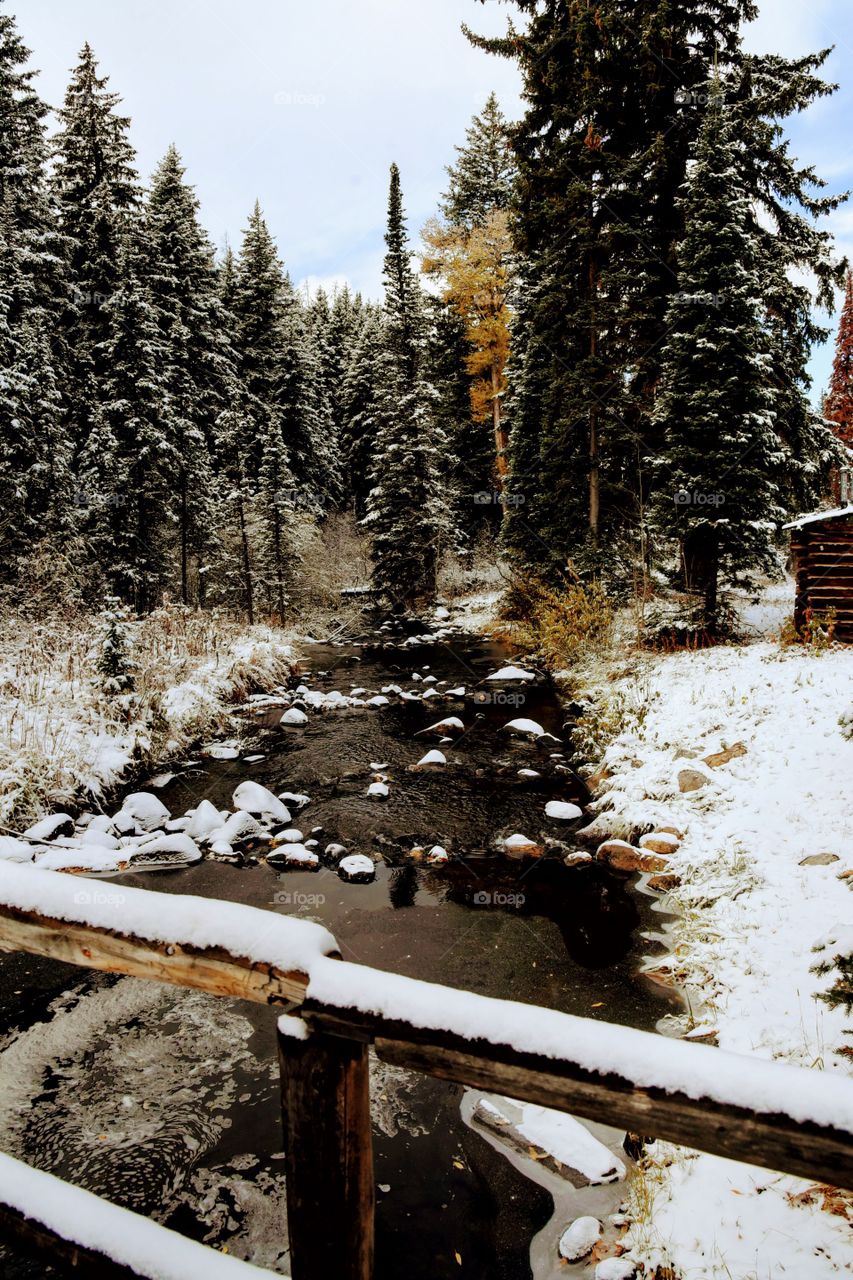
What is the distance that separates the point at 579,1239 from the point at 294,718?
33.9 feet

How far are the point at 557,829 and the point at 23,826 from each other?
6.45m

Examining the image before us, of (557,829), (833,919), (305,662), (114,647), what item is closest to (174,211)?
(305,662)

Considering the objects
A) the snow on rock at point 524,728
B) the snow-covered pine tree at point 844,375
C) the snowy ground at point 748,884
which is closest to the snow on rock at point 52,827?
the snowy ground at point 748,884

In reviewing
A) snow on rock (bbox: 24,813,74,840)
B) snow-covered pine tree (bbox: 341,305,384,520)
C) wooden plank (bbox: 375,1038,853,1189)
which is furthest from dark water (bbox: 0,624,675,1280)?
snow-covered pine tree (bbox: 341,305,384,520)

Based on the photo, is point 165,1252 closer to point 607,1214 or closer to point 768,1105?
point 768,1105

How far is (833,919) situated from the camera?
484 cm

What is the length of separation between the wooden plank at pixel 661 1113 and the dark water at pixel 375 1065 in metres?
2.56

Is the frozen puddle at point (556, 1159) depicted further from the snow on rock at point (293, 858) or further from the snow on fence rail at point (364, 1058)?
the snow on rock at point (293, 858)

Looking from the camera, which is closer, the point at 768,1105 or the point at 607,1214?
the point at 768,1105

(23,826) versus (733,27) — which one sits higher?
(733,27)

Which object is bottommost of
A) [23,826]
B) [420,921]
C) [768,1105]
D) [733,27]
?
[420,921]

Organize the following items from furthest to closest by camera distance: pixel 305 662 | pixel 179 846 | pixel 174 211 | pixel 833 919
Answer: pixel 174 211, pixel 305 662, pixel 179 846, pixel 833 919

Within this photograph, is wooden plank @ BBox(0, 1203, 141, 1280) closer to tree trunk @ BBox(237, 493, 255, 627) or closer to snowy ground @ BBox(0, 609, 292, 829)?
snowy ground @ BBox(0, 609, 292, 829)

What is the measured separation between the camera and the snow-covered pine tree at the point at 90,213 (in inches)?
806
